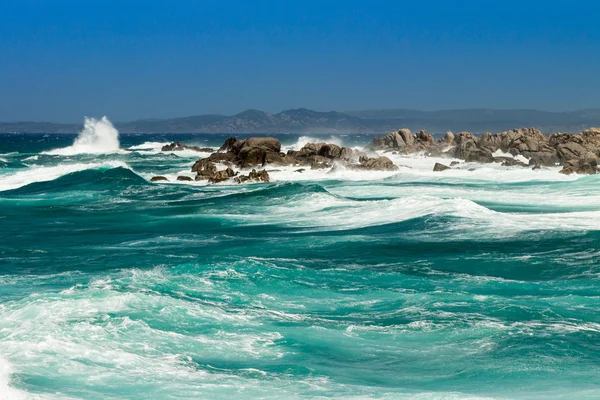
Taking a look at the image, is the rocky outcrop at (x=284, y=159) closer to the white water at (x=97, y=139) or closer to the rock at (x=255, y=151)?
the rock at (x=255, y=151)

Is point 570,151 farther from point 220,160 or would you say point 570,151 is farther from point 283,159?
point 220,160

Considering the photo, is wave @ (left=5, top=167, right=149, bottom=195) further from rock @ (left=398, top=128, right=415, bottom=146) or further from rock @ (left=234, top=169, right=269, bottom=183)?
rock @ (left=398, top=128, right=415, bottom=146)

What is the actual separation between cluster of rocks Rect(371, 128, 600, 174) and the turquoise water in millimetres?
23092

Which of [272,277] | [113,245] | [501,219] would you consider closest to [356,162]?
[501,219]

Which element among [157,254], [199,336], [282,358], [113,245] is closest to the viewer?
[282,358]

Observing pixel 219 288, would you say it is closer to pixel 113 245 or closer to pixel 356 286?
pixel 356 286

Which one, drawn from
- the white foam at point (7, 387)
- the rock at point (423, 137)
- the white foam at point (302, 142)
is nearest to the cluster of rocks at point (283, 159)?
the white foam at point (302, 142)

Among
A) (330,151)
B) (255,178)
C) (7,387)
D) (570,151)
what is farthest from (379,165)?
(7,387)

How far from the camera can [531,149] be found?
63.2m

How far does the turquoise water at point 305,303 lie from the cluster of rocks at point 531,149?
909 inches

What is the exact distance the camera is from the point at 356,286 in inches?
690

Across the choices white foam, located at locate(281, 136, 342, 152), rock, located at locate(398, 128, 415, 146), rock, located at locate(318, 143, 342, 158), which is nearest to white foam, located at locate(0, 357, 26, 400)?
rock, located at locate(318, 143, 342, 158)

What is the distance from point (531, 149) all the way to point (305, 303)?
5068cm

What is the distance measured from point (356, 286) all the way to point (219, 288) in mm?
2882
